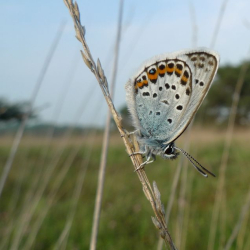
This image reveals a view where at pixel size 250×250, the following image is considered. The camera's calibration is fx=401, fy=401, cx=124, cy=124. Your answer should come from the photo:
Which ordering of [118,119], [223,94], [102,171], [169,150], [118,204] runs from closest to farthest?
1. [118,119]
2. [169,150]
3. [102,171]
4. [118,204]
5. [223,94]

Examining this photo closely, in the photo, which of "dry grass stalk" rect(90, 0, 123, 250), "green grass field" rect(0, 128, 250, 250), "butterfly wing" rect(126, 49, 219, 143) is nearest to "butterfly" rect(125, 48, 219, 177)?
"butterfly wing" rect(126, 49, 219, 143)

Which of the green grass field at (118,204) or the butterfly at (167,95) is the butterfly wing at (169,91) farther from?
the green grass field at (118,204)

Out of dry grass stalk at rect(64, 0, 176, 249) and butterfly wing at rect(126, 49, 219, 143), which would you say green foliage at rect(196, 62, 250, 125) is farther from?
dry grass stalk at rect(64, 0, 176, 249)

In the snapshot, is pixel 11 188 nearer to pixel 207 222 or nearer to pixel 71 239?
pixel 71 239

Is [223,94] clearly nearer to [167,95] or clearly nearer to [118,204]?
[118,204]

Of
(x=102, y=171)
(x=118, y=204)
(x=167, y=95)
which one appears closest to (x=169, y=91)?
(x=167, y=95)

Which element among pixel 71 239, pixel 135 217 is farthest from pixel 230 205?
pixel 71 239

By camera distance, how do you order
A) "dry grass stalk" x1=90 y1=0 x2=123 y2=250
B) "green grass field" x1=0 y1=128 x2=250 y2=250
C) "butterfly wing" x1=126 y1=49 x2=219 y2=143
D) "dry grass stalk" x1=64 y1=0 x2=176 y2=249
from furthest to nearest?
"green grass field" x1=0 y1=128 x2=250 y2=250, "dry grass stalk" x1=90 y1=0 x2=123 y2=250, "butterfly wing" x1=126 y1=49 x2=219 y2=143, "dry grass stalk" x1=64 y1=0 x2=176 y2=249

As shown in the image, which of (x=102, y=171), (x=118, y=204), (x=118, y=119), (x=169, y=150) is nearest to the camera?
(x=118, y=119)
